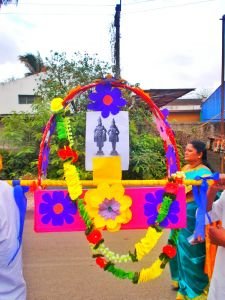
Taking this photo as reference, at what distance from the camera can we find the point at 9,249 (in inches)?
73.3

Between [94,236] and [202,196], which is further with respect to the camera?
[202,196]

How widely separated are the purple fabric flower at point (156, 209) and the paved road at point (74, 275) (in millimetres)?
1499

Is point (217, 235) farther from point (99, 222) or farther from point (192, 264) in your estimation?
point (192, 264)

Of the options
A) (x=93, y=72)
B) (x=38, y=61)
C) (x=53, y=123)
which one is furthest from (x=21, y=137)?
(x=38, y=61)

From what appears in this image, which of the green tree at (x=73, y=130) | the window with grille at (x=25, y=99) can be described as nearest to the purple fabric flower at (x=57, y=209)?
the green tree at (x=73, y=130)

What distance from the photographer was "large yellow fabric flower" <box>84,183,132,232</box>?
2186mm

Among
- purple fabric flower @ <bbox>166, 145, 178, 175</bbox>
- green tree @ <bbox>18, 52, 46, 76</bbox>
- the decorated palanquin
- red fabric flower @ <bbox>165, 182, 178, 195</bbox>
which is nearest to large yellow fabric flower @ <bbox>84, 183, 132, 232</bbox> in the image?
the decorated palanquin

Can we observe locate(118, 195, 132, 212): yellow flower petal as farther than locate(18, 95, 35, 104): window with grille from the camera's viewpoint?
No

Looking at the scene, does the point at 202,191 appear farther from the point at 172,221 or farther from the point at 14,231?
the point at 14,231

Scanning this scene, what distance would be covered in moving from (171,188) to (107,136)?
1.65 ft

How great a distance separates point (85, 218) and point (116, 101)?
71 cm

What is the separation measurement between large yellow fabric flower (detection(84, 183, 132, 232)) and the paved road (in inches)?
60.3

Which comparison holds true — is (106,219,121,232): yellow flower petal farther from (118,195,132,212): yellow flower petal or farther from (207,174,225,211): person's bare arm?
(207,174,225,211): person's bare arm

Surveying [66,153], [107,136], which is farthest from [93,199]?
[107,136]
